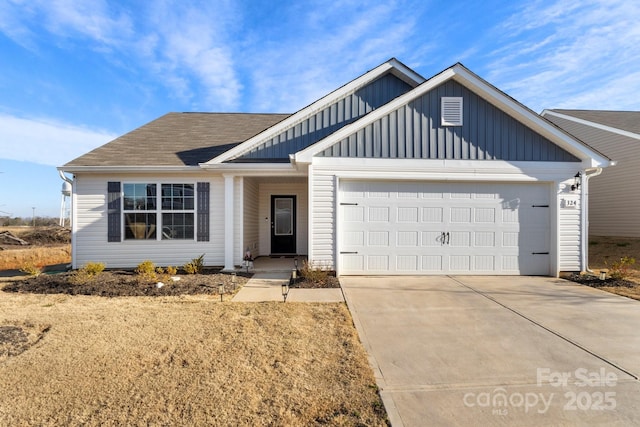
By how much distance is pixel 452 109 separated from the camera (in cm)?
770

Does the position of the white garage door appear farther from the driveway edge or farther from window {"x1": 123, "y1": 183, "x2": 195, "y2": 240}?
window {"x1": 123, "y1": 183, "x2": 195, "y2": 240}

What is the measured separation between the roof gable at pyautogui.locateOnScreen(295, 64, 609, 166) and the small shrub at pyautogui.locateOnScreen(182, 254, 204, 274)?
3832mm

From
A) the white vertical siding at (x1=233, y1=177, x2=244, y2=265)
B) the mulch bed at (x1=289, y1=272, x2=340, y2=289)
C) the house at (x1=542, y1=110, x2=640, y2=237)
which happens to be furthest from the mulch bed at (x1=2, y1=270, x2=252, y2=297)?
the house at (x1=542, y1=110, x2=640, y2=237)

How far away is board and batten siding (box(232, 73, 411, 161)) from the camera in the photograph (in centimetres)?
853

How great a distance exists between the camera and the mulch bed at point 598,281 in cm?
701

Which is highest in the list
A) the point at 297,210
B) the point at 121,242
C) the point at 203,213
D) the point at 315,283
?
the point at 297,210

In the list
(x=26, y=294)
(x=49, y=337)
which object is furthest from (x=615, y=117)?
(x=26, y=294)

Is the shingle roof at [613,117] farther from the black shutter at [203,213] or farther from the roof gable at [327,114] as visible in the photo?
the black shutter at [203,213]

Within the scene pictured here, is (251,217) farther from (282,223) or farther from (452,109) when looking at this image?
(452,109)

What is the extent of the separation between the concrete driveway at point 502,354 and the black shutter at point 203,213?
177 inches

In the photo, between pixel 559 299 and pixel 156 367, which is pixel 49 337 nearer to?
pixel 156 367

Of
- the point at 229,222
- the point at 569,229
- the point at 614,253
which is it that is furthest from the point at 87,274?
the point at 614,253

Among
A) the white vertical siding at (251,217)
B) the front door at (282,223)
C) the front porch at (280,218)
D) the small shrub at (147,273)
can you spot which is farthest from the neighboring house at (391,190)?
the front door at (282,223)

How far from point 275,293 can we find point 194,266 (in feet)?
9.78
